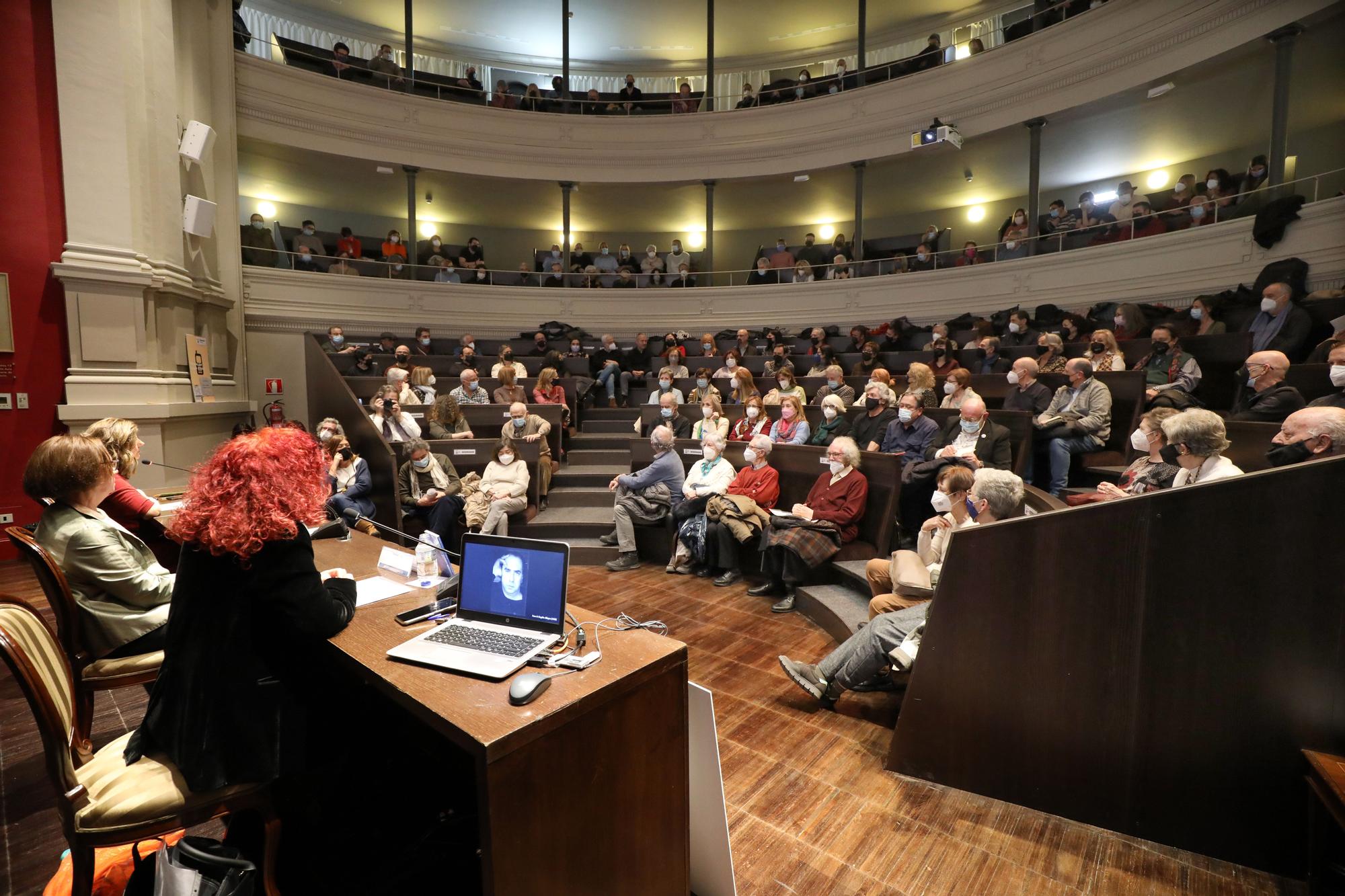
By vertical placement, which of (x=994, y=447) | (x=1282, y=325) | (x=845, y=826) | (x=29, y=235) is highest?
(x=29, y=235)

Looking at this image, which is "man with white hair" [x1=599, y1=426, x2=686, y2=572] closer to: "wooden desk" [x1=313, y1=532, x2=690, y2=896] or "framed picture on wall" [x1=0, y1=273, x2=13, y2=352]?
"wooden desk" [x1=313, y1=532, x2=690, y2=896]

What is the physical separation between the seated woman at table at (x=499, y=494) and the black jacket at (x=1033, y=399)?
4.14 metres

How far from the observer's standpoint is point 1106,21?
7992 mm

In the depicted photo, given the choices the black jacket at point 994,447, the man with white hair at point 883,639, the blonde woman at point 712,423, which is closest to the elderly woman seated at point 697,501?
the blonde woman at point 712,423

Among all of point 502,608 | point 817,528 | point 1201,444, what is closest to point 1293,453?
point 1201,444

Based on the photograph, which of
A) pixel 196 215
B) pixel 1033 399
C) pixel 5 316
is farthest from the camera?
pixel 196 215

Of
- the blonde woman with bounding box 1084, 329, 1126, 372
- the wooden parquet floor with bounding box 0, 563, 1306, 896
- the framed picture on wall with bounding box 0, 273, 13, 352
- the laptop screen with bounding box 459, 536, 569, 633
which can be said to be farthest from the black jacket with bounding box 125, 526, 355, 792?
the blonde woman with bounding box 1084, 329, 1126, 372

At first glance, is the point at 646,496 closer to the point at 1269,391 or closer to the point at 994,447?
the point at 994,447

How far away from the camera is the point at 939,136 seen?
9117 mm

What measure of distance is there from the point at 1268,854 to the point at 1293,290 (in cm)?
586

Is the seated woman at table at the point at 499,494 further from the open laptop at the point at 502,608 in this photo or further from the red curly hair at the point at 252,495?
the red curly hair at the point at 252,495

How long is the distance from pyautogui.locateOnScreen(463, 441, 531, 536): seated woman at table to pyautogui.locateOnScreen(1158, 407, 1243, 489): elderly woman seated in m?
4.28

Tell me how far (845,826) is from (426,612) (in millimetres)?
1519

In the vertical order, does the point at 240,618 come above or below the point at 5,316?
below
